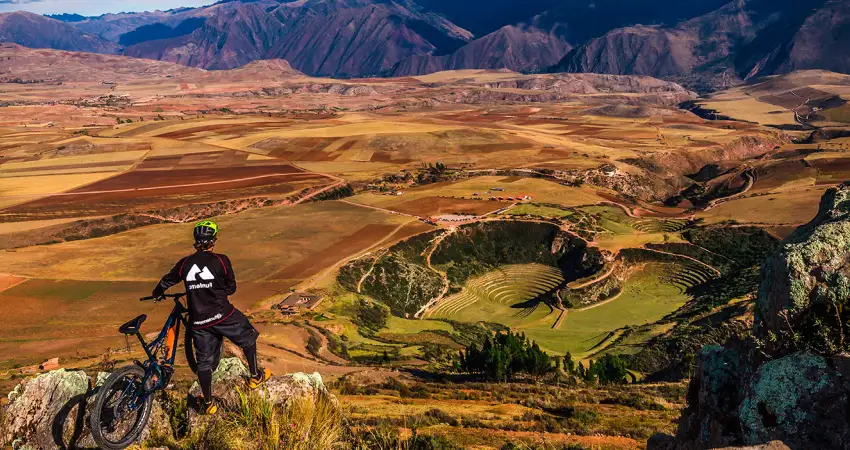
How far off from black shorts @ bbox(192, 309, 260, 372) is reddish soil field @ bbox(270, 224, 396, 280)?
164 feet

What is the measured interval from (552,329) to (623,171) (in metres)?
77.0

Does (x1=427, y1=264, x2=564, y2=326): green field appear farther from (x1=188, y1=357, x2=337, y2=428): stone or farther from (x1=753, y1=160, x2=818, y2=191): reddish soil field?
(x1=753, y1=160, x2=818, y2=191): reddish soil field

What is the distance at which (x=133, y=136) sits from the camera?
170500mm

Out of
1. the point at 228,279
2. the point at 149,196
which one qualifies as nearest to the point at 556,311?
the point at 228,279

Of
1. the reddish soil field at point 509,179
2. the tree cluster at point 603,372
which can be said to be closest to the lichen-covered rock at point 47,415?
the tree cluster at point 603,372

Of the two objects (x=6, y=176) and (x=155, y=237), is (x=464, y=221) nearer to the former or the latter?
(x=155, y=237)

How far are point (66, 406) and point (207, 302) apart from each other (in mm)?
3159

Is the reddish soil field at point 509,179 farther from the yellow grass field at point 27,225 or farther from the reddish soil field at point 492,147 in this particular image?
the yellow grass field at point 27,225

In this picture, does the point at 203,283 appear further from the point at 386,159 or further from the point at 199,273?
the point at 386,159

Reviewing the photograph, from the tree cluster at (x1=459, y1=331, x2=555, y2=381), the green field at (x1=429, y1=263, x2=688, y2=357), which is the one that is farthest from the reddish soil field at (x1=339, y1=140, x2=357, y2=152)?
the tree cluster at (x1=459, y1=331, x2=555, y2=381)

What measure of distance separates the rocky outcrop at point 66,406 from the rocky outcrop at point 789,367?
7.11 meters

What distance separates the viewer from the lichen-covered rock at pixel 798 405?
654 cm

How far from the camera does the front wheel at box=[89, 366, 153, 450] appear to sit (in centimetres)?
894

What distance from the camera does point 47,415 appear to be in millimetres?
9609
